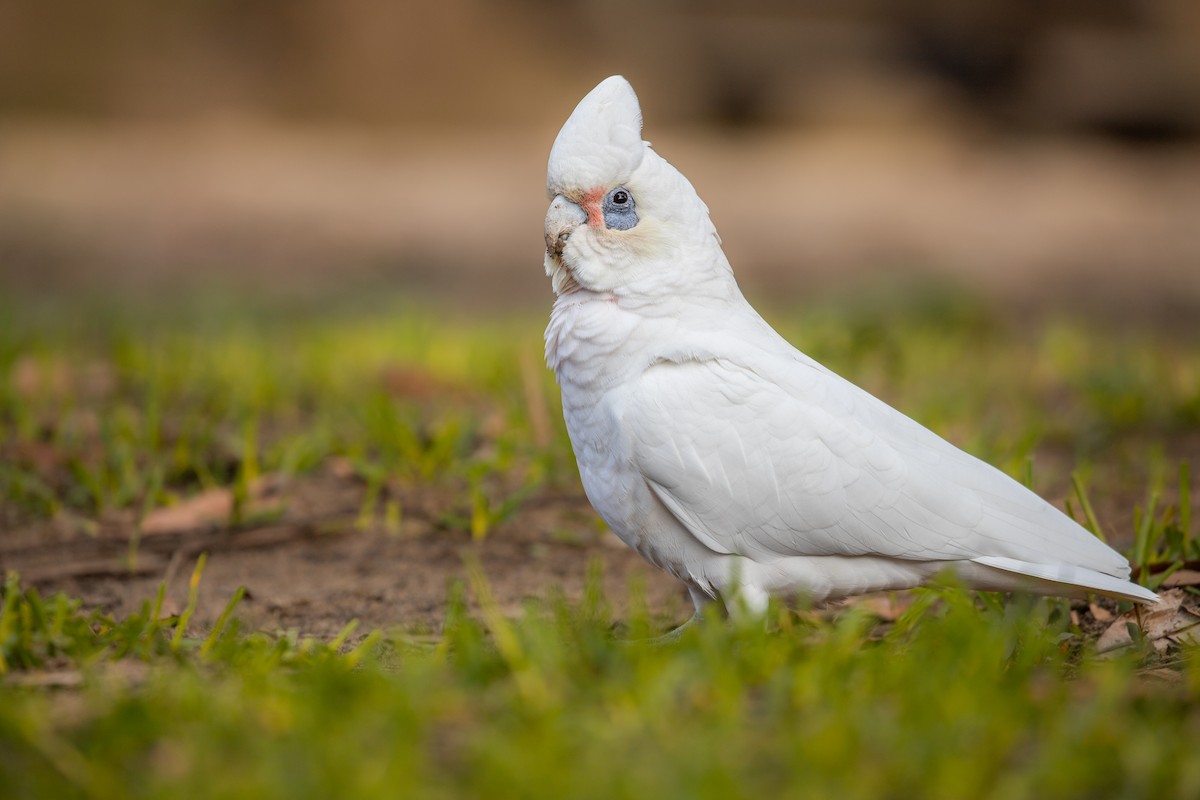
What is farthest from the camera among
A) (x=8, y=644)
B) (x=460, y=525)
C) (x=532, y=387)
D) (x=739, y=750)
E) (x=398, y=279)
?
(x=398, y=279)

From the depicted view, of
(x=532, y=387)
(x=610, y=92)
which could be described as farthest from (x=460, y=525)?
(x=610, y=92)

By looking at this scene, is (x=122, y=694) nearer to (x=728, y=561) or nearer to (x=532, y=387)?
(x=728, y=561)

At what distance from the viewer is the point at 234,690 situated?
197cm

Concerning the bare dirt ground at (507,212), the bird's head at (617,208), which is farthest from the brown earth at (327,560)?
the bare dirt ground at (507,212)

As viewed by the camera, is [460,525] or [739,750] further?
[460,525]

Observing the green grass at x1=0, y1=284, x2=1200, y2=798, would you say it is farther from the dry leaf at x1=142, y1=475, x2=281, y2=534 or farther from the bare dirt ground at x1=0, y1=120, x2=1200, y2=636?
the bare dirt ground at x1=0, y1=120, x2=1200, y2=636

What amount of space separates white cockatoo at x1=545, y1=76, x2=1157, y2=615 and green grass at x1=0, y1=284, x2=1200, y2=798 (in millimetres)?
150

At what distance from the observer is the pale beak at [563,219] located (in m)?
2.76

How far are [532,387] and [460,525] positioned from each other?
78cm

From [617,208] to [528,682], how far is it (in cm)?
127

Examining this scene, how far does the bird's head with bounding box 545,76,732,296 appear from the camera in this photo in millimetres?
2684

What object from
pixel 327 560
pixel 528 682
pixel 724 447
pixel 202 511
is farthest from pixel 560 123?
pixel 528 682

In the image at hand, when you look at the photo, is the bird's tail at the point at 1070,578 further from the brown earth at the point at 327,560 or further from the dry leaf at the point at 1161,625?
the brown earth at the point at 327,560

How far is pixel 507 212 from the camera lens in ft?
32.6
